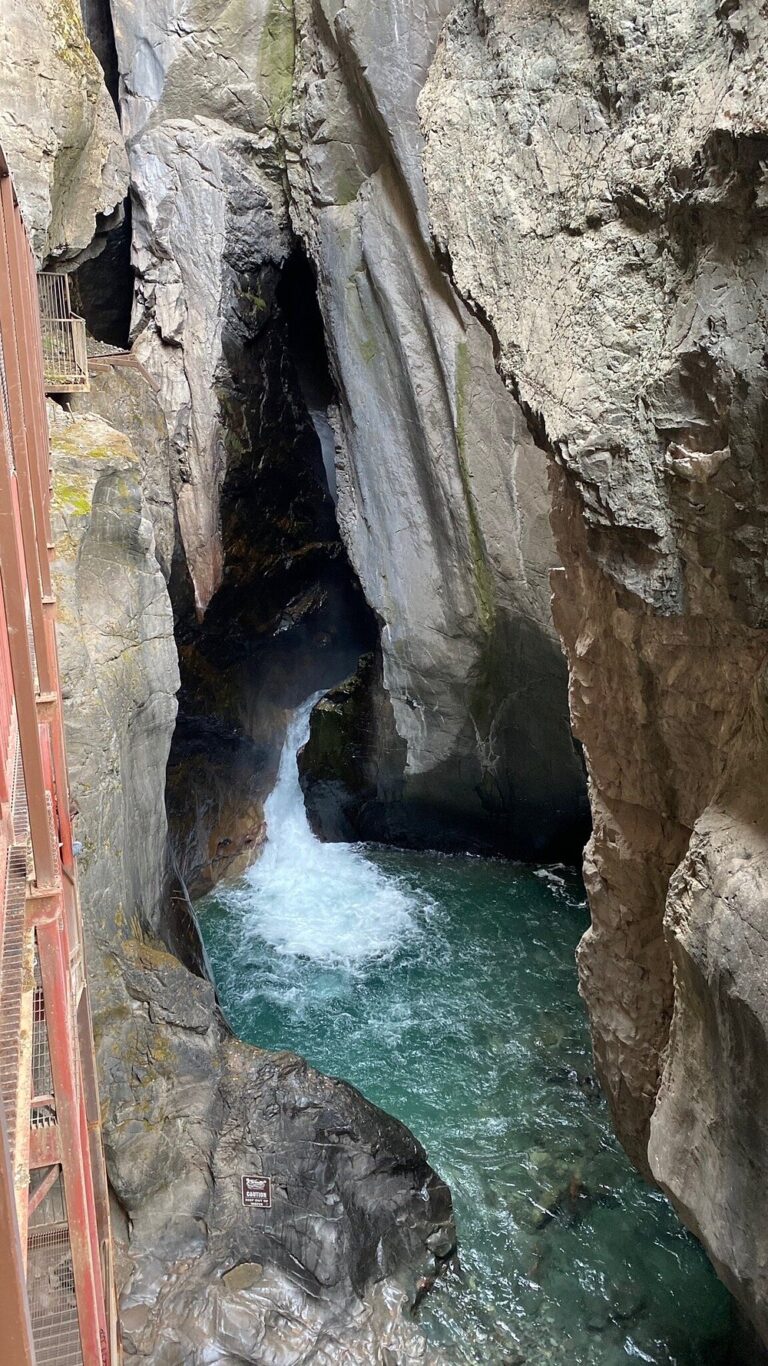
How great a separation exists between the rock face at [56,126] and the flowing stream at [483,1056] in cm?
769

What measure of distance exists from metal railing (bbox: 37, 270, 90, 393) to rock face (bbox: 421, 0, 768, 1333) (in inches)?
207

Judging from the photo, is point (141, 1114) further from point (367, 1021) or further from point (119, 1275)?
point (367, 1021)

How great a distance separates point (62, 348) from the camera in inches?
426

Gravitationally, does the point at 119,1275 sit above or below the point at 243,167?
below

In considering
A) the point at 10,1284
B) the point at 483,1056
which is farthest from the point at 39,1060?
the point at 483,1056

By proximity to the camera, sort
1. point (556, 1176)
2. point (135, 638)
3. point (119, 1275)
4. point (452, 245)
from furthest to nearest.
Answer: point (135, 638)
point (556, 1176)
point (119, 1275)
point (452, 245)

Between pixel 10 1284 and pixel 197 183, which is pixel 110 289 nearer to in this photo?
pixel 197 183

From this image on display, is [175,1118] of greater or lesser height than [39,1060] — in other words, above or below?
below

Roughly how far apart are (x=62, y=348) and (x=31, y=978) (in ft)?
31.2

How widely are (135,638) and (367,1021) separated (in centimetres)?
509

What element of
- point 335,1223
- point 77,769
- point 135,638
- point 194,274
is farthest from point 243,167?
point 335,1223

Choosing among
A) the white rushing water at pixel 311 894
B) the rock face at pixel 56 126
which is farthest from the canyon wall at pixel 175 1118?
the white rushing water at pixel 311 894

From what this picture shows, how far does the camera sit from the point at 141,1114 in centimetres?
760

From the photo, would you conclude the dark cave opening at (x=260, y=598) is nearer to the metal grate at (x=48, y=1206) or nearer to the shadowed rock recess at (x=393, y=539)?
the shadowed rock recess at (x=393, y=539)
